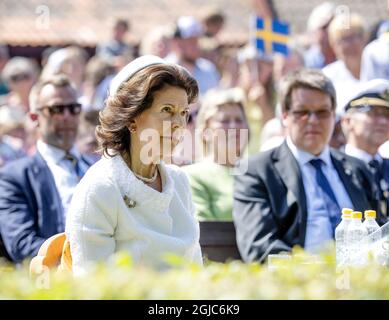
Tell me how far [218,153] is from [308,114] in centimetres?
79

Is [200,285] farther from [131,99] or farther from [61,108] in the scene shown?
[61,108]

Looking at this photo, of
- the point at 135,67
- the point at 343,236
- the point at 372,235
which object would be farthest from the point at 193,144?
the point at 372,235

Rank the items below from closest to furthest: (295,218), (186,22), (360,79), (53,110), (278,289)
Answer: (278,289) → (295,218) → (53,110) → (360,79) → (186,22)

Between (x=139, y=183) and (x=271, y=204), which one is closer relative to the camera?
(x=139, y=183)

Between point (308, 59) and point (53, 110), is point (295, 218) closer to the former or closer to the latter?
point (53, 110)

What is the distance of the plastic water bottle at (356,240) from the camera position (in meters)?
4.47

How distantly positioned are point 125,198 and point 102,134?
38 centimetres

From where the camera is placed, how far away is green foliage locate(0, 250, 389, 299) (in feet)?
8.92

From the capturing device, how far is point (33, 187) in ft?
23.0

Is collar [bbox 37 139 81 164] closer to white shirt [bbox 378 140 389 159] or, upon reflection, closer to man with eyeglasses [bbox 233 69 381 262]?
man with eyeglasses [bbox 233 69 381 262]

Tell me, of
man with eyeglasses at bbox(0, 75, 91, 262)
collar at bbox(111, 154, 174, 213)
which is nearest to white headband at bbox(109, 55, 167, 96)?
collar at bbox(111, 154, 174, 213)

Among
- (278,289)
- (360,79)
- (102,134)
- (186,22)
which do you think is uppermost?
(186,22)

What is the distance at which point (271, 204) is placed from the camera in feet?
21.5

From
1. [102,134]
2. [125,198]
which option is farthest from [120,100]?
[125,198]
